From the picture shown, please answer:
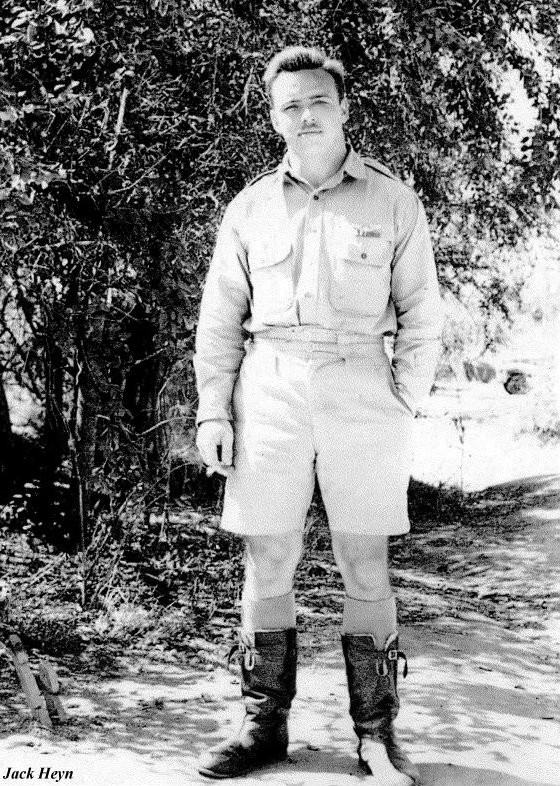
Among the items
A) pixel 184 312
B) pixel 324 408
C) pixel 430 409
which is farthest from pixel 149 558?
pixel 430 409

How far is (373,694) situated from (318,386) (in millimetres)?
877

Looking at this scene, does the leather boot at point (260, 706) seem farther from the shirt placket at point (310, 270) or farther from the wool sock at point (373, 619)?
the shirt placket at point (310, 270)

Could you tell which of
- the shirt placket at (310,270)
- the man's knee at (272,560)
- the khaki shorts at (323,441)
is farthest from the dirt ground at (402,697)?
the shirt placket at (310,270)

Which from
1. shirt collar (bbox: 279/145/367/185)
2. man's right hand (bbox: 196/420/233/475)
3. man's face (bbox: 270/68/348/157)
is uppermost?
man's face (bbox: 270/68/348/157)

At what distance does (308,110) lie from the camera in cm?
238

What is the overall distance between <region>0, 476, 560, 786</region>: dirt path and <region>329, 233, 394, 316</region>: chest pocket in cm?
132

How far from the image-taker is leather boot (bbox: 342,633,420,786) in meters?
2.44

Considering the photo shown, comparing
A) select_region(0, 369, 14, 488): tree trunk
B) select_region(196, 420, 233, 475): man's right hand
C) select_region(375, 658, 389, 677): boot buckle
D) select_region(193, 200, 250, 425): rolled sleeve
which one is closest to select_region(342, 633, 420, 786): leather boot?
select_region(375, 658, 389, 677): boot buckle

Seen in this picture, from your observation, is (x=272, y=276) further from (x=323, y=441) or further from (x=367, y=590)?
(x=367, y=590)

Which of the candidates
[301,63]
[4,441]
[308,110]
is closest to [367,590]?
[308,110]

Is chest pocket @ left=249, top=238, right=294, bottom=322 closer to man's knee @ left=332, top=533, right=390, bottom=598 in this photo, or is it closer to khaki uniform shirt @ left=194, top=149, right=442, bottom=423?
khaki uniform shirt @ left=194, top=149, right=442, bottom=423

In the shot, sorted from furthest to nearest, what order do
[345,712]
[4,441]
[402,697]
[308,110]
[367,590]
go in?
1. [4,441]
2. [402,697]
3. [345,712]
4. [367,590]
5. [308,110]

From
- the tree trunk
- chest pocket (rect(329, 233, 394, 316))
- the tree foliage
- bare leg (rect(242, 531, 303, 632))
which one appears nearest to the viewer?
chest pocket (rect(329, 233, 394, 316))

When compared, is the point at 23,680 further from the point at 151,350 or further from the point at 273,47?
the point at 273,47
